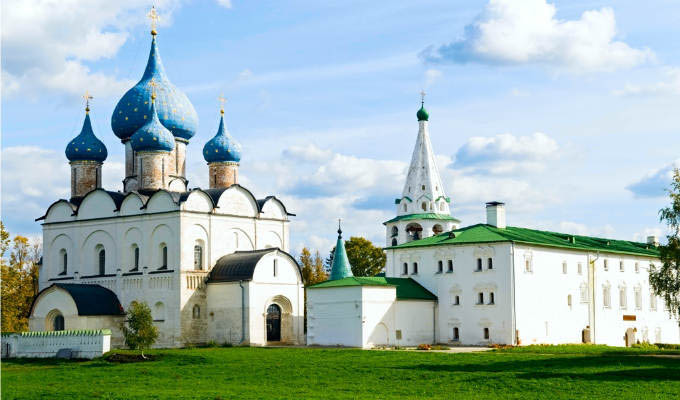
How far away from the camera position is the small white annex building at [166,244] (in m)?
40.9

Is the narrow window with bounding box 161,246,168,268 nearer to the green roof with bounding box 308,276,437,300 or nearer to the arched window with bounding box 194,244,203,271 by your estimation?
the arched window with bounding box 194,244,203,271

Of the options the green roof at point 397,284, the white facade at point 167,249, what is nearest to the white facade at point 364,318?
the green roof at point 397,284

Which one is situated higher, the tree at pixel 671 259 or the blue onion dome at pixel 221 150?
the blue onion dome at pixel 221 150

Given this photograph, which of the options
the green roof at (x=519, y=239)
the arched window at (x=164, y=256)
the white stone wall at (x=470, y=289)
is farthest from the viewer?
the arched window at (x=164, y=256)

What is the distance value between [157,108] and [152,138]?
306 cm

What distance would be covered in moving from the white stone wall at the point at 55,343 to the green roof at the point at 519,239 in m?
13.8

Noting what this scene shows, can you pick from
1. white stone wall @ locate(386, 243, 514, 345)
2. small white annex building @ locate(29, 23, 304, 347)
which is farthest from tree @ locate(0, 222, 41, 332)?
white stone wall @ locate(386, 243, 514, 345)

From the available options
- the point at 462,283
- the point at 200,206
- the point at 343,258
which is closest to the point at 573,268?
the point at 462,283

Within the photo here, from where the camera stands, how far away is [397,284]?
40406 millimetres

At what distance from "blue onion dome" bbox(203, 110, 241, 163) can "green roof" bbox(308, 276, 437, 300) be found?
9612 millimetres

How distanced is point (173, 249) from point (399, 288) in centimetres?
953

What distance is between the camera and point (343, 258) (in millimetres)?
45250

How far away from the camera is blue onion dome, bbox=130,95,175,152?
42.9 m

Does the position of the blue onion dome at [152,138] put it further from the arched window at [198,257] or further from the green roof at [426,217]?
the green roof at [426,217]
